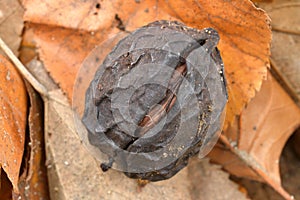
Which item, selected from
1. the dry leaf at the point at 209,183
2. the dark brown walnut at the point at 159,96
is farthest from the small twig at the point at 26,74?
the dry leaf at the point at 209,183

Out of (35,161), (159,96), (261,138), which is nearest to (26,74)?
(35,161)

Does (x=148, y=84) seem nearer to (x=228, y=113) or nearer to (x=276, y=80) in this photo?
(x=228, y=113)

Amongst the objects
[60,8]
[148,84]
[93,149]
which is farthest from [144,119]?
[60,8]

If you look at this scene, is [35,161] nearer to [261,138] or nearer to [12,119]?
[12,119]

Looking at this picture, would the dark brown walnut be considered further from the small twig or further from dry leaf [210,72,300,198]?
dry leaf [210,72,300,198]

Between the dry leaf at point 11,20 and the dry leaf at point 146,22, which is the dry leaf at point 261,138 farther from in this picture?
the dry leaf at point 11,20

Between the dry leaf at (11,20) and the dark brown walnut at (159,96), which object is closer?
the dark brown walnut at (159,96)

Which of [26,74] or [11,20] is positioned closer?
[26,74]
